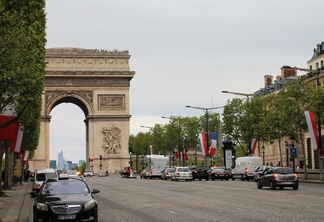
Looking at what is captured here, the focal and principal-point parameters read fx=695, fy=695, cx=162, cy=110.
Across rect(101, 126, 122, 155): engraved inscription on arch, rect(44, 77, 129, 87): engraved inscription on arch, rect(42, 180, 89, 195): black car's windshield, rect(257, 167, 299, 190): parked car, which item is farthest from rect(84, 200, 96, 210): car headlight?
rect(44, 77, 129, 87): engraved inscription on arch

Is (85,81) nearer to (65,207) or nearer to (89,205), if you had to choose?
(89,205)

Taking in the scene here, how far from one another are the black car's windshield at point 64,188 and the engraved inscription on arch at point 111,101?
9448 cm

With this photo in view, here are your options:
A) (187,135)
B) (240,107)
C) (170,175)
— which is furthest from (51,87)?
(170,175)

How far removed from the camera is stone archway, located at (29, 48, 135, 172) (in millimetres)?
114625

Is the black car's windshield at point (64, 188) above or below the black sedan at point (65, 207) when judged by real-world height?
above

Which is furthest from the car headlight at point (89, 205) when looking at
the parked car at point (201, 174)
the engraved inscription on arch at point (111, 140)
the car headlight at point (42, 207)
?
the engraved inscription on arch at point (111, 140)

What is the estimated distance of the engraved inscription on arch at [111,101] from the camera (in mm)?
116250

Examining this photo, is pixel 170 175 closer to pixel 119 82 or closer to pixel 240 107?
pixel 240 107

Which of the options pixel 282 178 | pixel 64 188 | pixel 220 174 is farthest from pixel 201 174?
pixel 64 188

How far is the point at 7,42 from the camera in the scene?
2477 centimetres

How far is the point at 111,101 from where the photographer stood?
382ft

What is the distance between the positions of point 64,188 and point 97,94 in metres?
95.1

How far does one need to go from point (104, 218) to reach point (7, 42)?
713 cm

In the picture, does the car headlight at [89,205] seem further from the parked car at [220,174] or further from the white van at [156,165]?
the white van at [156,165]
